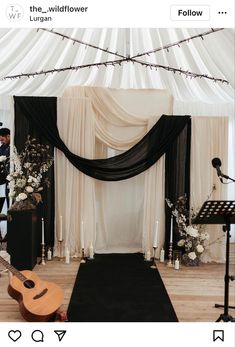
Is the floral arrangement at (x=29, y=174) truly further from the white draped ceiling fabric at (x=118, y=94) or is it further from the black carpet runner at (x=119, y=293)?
the black carpet runner at (x=119, y=293)

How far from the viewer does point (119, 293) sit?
2.99 m

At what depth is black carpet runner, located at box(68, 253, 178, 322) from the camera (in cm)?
254

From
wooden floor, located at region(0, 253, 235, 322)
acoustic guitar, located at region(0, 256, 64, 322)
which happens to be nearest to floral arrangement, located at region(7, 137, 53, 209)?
wooden floor, located at region(0, 253, 235, 322)

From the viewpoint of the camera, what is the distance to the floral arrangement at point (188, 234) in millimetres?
3725

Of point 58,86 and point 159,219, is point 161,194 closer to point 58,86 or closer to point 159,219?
point 159,219

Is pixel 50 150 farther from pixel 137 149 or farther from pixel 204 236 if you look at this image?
pixel 204 236

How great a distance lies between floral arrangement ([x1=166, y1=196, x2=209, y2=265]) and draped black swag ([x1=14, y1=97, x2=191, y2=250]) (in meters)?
0.16

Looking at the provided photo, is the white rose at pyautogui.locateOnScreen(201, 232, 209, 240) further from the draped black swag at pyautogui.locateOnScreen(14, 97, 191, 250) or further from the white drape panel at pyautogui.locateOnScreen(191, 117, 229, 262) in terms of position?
the draped black swag at pyautogui.locateOnScreen(14, 97, 191, 250)

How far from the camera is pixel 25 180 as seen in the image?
3.63 meters

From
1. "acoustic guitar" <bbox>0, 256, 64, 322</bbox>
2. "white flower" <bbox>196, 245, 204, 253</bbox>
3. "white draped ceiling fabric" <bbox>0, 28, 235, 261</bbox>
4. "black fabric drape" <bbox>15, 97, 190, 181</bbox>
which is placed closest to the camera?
"acoustic guitar" <bbox>0, 256, 64, 322</bbox>

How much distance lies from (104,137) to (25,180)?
1032 millimetres
